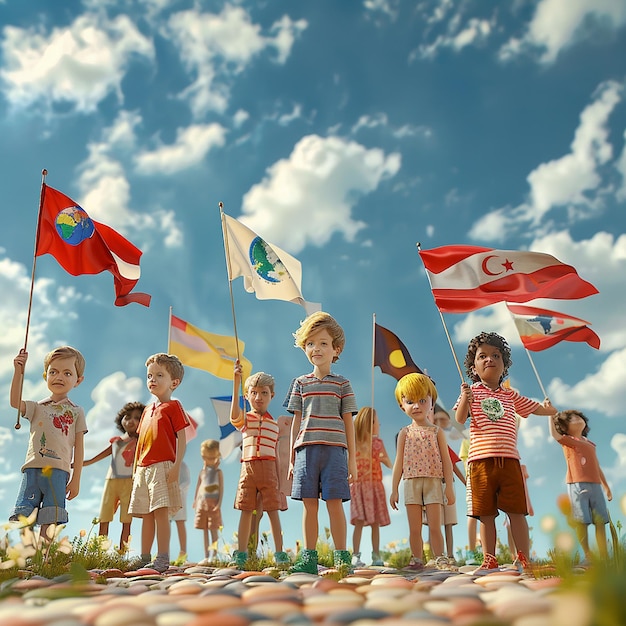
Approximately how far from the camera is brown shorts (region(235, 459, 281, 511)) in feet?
27.9

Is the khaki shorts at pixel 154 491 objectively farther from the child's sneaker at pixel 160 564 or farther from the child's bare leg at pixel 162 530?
the child's sneaker at pixel 160 564

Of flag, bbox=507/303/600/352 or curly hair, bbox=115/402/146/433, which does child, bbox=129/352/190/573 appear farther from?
flag, bbox=507/303/600/352

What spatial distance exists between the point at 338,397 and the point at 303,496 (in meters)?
1.04

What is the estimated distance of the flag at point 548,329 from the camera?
10031mm

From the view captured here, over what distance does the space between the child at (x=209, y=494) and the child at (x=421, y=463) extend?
5737 millimetres

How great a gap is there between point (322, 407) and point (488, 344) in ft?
6.38


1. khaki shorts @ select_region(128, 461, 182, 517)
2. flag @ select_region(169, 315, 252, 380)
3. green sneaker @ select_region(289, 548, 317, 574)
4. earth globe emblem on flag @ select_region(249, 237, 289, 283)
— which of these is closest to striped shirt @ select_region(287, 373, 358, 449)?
green sneaker @ select_region(289, 548, 317, 574)

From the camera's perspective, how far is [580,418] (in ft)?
34.0

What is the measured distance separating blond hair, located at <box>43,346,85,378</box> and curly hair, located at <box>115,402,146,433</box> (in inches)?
108

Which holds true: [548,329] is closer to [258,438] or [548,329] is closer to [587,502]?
[587,502]

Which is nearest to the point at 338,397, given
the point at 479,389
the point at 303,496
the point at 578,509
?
the point at 303,496

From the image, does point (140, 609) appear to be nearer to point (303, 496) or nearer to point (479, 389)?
point (303, 496)

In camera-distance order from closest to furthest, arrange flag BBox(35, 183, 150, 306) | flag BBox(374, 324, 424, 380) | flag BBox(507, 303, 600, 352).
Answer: flag BBox(35, 183, 150, 306)
flag BBox(507, 303, 600, 352)
flag BBox(374, 324, 424, 380)

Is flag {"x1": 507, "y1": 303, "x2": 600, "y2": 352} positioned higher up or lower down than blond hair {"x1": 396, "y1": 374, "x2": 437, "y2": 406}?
higher up
